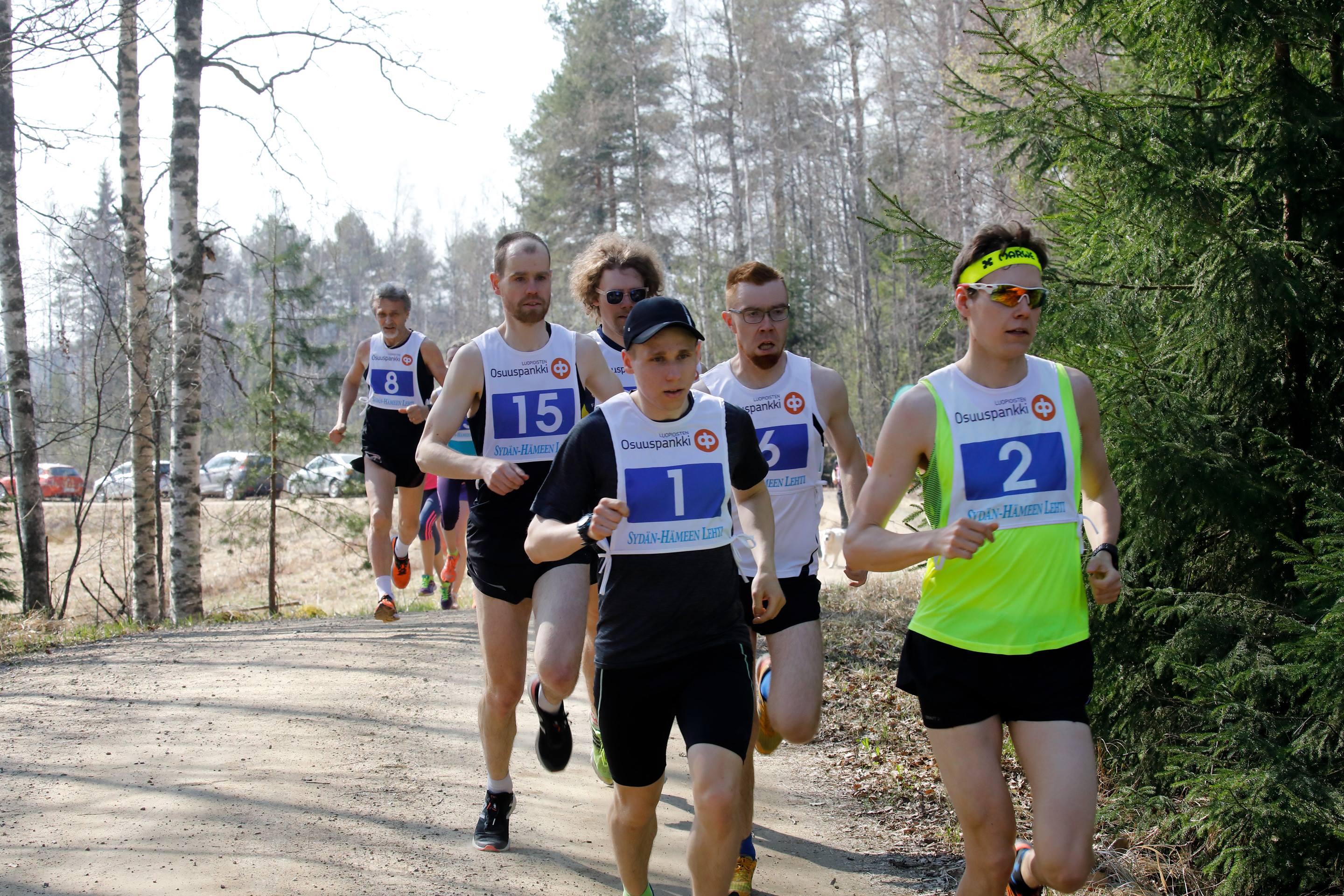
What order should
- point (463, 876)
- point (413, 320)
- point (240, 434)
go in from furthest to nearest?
point (413, 320) → point (240, 434) → point (463, 876)

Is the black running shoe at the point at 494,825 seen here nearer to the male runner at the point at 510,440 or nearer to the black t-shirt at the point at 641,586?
the male runner at the point at 510,440

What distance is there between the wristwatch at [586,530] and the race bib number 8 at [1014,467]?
117cm

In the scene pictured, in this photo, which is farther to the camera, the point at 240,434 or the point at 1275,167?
the point at 240,434

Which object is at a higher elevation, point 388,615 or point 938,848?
point 388,615

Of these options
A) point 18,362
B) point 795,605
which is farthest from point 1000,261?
point 18,362

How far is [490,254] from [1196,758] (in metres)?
56.3

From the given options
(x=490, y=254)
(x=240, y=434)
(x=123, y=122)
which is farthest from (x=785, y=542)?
(x=490, y=254)

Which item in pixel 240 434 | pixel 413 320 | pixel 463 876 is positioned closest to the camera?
pixel 463 876

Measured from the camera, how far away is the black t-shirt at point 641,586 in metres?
3.36

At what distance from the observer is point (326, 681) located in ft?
23.3

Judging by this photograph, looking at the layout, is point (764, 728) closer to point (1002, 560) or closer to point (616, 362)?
point (1002, 560)

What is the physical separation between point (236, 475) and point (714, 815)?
32825 mm

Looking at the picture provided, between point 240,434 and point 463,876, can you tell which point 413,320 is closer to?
point 240,434

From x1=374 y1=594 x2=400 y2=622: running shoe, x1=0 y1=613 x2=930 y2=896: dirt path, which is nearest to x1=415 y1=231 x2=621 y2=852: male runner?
x1=0 y1=613 x2=930 y2=896: dirt path
